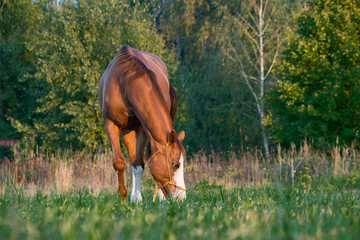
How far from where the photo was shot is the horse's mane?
4.57 metres

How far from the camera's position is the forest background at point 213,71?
16.7m

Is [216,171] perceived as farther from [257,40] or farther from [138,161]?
[257,40]

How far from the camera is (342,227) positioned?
177cm

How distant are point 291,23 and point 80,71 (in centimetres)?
1461

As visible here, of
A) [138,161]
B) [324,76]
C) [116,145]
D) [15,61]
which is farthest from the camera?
[15,61]

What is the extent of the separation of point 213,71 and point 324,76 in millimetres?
8518

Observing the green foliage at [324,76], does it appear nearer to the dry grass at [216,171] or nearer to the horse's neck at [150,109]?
the dry grass at [216,171]

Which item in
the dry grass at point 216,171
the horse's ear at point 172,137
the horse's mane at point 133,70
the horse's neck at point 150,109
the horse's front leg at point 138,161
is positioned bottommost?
the dry grass at point 216,171

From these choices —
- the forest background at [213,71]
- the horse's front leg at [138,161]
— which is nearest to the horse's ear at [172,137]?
the horse's front leg at [138,161]

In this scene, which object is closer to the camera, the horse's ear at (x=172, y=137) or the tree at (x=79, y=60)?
the horse's ear at (x=172, y=137)

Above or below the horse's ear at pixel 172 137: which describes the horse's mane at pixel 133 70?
above

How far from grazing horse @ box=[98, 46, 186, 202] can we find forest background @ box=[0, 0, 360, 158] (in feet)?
34.2

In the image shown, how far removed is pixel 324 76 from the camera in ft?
55.9

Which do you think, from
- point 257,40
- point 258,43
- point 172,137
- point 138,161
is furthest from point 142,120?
point 258,43
